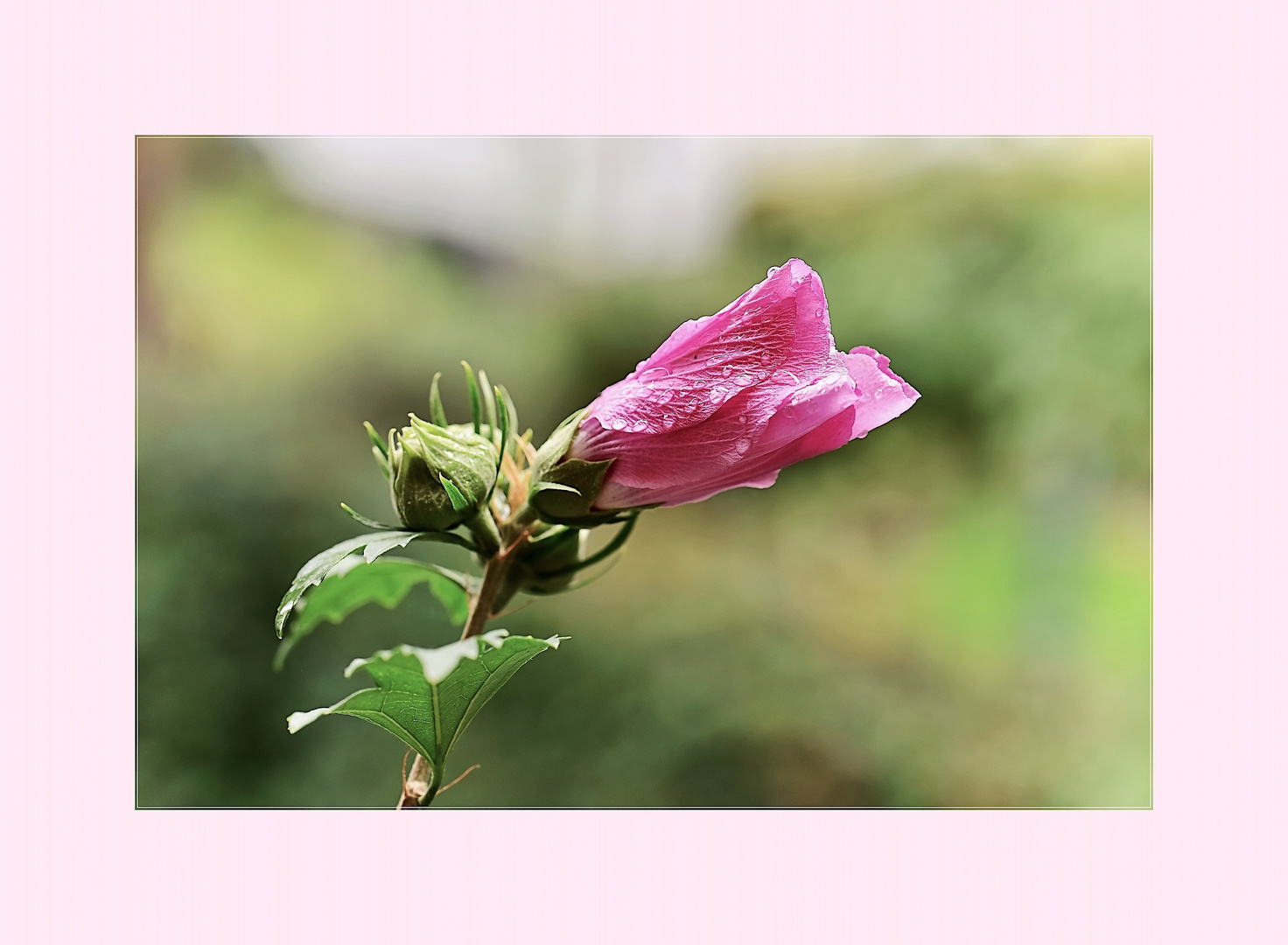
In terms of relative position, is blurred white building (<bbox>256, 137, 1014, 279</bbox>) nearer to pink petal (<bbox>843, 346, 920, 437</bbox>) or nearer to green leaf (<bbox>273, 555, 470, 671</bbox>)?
green leaf (<bbox>273, 555, 470, 671</bbox>)

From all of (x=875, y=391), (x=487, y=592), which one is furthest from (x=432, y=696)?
(x=875, y=391)

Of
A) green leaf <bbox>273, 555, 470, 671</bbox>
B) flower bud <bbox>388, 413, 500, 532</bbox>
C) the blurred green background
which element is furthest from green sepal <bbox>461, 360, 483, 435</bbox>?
the blurred green background

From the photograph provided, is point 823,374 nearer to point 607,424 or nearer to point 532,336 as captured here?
point 607,424

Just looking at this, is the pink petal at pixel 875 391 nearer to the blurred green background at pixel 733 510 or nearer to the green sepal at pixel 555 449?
the green sepal at pixel 555 449

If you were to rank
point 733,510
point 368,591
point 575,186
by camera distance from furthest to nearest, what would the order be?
point 733,510 < point 575,186 < point 368,591

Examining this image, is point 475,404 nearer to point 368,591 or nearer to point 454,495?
point 454,495

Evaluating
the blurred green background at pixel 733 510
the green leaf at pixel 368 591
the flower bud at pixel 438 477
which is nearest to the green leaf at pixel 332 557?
the flower bud at pixel 438 477
